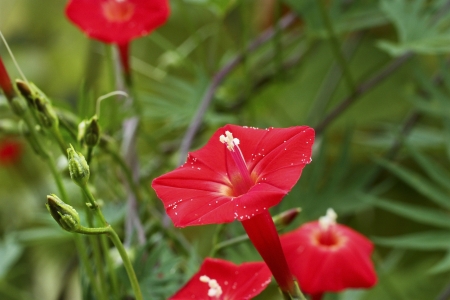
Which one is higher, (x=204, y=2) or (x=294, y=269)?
(x=204, y=2)

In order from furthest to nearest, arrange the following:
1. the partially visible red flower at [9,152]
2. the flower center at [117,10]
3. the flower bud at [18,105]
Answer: the partially visible red flower at [9,152] < the flower center at [117,10] < the flower bud at [18,105]

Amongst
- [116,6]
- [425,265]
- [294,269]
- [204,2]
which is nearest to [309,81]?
[425,265]

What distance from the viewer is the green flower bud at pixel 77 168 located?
0.29 meters

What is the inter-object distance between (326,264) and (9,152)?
2.47ft

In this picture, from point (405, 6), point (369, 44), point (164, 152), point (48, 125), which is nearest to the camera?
point (48, 125)

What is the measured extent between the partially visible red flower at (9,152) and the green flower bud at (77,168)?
2.50ft

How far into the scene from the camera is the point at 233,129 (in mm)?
357

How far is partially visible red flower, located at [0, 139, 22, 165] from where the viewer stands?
99 cm

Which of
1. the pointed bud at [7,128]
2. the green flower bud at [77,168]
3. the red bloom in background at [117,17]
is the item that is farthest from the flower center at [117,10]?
the green flower bud at [77,168]

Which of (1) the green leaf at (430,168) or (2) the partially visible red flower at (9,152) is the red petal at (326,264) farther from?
(2) the partially visible red flower at (9,152)

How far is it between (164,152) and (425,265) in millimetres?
540

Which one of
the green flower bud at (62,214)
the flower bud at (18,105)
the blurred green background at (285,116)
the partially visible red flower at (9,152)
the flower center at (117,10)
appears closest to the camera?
the green flower bud at (62,214)

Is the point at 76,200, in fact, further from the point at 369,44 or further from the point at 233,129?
the point at 369,44

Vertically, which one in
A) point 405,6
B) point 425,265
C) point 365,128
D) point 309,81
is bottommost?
point 425,265
